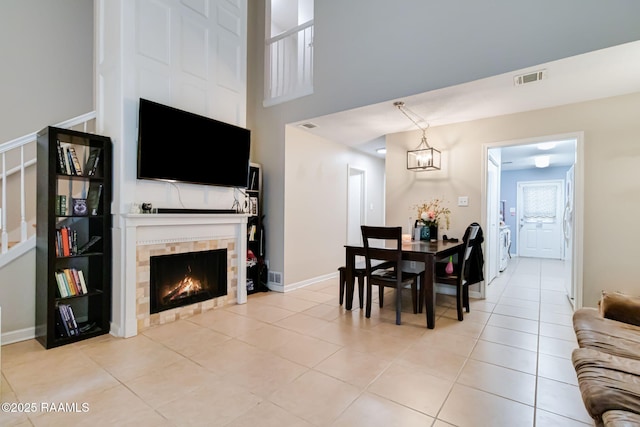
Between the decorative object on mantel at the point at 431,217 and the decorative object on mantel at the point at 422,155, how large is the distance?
21.0 inches

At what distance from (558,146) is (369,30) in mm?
4423

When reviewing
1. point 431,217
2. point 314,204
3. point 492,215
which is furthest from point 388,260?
point 492,215

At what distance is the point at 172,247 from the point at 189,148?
106 cm

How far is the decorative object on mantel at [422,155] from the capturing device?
4109 mm

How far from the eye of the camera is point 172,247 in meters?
3.14

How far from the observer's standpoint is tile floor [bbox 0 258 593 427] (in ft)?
5.51

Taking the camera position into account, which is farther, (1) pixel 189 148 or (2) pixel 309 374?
(1) pixel 189 148

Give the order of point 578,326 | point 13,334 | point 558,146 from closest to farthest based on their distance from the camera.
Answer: point 578,326
point 13,334
point 558,146

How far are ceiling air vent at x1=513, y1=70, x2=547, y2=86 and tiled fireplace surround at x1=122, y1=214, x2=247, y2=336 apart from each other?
3.32 m

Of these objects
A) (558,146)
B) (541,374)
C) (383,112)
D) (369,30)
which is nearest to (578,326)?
(541,374)

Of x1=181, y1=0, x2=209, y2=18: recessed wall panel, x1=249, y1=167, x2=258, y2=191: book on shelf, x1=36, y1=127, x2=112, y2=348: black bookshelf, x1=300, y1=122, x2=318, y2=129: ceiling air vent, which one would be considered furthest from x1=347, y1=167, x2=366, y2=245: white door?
x1=36, y1=127, x2=112, y2=348: black bookshelf

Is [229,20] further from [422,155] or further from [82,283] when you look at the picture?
[82,283]

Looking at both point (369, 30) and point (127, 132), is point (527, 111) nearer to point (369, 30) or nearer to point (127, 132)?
point (369, 30)

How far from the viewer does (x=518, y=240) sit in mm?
8281
